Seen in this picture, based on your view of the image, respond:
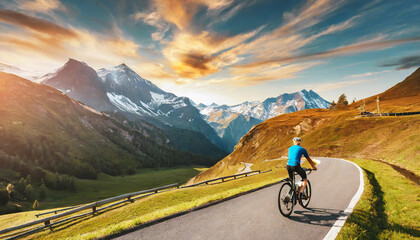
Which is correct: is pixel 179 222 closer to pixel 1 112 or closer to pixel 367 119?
pixel 367 119

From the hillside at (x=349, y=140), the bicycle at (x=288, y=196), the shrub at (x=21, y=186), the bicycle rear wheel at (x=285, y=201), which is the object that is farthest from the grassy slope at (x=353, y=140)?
the shrub at (x=21, y=186)

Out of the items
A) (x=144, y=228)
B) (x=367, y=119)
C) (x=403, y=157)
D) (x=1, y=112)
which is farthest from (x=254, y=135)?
(x=1, y=112)

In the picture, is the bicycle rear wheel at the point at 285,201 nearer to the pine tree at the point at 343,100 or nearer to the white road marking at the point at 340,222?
the white road marking at the point at 340,222

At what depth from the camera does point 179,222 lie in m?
9.11

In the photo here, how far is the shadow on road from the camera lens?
8883 mm

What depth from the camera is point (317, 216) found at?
9570mm

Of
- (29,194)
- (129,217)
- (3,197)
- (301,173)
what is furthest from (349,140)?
(29,194)

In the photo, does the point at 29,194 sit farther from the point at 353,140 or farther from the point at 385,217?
the point at 353,140

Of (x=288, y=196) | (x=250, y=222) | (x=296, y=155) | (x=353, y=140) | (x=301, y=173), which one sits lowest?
(x=353, y=140)

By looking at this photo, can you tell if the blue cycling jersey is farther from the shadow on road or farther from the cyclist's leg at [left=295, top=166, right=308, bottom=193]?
the shadow on road

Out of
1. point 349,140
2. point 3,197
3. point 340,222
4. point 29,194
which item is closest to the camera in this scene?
point 340,222

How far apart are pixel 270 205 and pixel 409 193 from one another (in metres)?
10.4

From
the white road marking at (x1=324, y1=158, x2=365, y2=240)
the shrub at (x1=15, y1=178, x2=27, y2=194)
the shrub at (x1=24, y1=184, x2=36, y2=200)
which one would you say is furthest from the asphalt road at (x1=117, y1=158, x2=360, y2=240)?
the shrub at (x1=15, y1=178, x2=27, y2=194)

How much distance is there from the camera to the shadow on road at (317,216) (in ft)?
29.1
